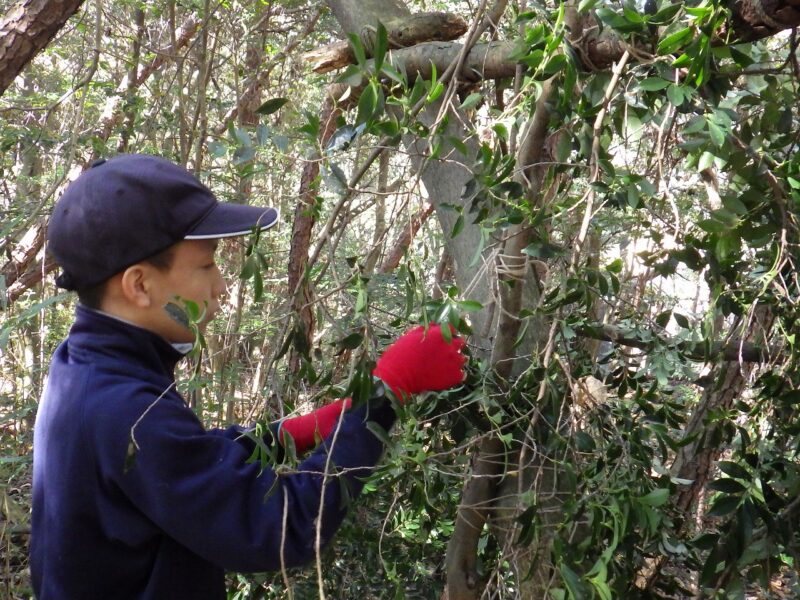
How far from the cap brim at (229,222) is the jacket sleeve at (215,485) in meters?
0.30

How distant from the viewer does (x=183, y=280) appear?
1.44 m

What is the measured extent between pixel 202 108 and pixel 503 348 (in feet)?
7.74

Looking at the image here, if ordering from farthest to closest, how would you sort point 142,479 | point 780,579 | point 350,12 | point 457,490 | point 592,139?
point 780,579 → point 350,12 → point 457,490 → point 592,139 → point 142,479

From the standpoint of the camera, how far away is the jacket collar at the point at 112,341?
1403 millimetres

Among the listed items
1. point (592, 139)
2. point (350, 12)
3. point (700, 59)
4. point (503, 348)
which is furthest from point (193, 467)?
point (350, 12)

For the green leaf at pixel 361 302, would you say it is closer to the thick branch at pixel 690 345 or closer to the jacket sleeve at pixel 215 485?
the jacket sleeve at pixel 215 485

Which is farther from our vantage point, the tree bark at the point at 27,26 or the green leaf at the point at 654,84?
the tree bark at the point at 27,26

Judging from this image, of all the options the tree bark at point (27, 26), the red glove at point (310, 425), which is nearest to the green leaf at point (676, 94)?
the red glove at point (310, 425)

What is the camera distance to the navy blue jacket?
1.26 metres

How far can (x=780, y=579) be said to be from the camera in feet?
12.4

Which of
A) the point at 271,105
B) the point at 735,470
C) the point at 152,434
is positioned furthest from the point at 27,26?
the point at 735,470

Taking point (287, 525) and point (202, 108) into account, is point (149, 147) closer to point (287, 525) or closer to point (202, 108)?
point (202, 108)

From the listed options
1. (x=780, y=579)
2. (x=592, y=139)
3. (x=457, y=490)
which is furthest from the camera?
(x=780, y=579)

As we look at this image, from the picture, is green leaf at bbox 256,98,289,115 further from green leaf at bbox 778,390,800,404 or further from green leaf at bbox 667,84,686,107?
green leaf at bbox 778,390,800,404
